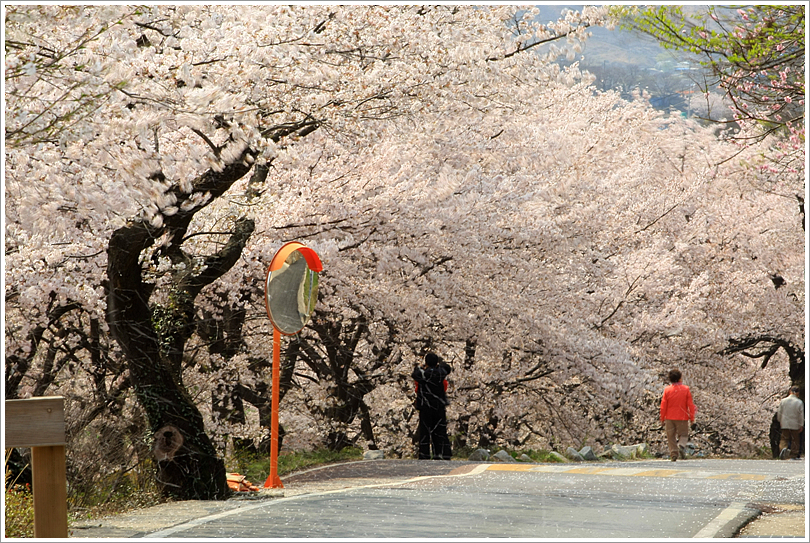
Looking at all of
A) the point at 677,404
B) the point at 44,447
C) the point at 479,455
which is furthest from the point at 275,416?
the point at 677,404

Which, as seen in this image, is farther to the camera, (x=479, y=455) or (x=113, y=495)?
(x=479, y=455)

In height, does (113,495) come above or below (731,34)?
below

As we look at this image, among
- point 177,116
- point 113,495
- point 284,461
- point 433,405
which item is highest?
point 177,116

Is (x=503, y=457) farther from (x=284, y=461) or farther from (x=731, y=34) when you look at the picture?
(x=731, y=34)

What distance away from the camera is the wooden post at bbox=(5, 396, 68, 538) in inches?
199

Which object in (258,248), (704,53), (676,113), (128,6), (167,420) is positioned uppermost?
(676,113)

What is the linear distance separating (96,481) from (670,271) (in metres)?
14.2

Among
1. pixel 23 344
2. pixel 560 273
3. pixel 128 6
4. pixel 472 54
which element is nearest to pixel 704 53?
pixel 472 54

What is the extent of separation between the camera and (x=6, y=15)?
5859 mm

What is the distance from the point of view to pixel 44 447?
523 centimetres

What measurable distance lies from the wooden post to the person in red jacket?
10550 millimetres

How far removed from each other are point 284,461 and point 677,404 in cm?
624

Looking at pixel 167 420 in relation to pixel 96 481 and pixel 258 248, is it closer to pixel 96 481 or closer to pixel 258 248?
pixel 96 481

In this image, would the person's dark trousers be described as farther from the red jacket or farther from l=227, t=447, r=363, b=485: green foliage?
the red jacket
